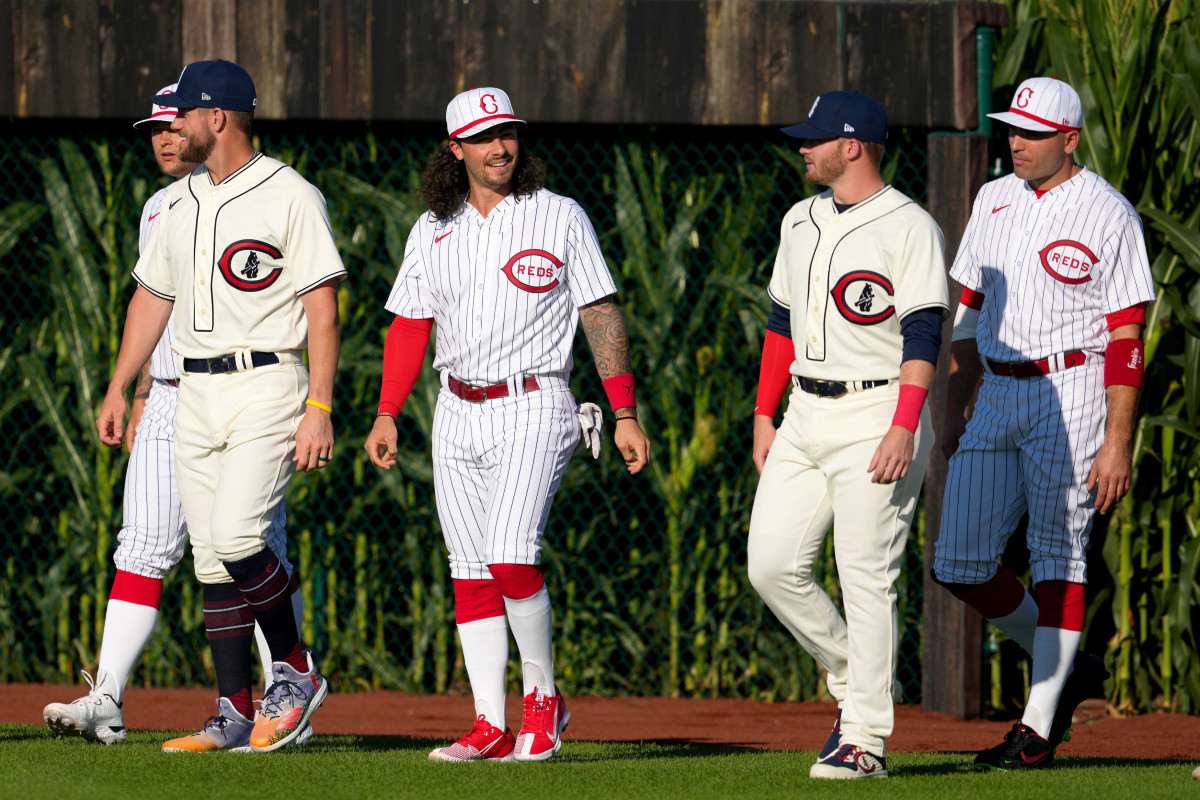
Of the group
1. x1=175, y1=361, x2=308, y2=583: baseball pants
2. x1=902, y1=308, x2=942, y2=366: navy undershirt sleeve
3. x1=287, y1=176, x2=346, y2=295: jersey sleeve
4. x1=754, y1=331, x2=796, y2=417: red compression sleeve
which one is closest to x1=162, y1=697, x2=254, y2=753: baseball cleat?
x1=175, y1=361, x2=308, y2=583: baseball pants

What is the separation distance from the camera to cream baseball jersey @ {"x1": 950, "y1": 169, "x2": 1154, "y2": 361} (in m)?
4.93

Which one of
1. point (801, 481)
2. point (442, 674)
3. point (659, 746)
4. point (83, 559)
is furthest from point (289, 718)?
point (83, 559)

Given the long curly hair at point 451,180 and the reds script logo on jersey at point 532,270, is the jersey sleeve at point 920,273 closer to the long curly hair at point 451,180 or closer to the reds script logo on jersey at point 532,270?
the reds script logo on jersey at point 532,270

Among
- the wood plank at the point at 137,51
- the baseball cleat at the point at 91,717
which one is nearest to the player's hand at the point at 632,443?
the baseball cleat at the point at 91,717

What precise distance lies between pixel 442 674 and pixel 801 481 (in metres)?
3.32

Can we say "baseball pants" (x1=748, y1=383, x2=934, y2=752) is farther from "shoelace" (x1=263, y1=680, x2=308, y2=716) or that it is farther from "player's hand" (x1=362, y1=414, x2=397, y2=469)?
"shoelace" (x1=263, y1=680, x2=308, y2=716)

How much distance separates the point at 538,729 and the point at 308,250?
175 cm

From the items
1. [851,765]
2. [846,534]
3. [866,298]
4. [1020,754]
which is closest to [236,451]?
[846,534]

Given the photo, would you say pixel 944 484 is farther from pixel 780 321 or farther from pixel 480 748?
pixel 480 748

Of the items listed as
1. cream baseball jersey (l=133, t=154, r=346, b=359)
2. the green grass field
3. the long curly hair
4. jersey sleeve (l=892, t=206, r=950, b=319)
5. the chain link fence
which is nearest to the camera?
the green grass field

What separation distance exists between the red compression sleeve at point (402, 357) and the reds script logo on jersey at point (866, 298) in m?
1.46

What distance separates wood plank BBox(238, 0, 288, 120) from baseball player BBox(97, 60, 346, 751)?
76.5 inches

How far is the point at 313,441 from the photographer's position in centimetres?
477

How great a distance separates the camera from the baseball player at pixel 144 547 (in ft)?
17.4
